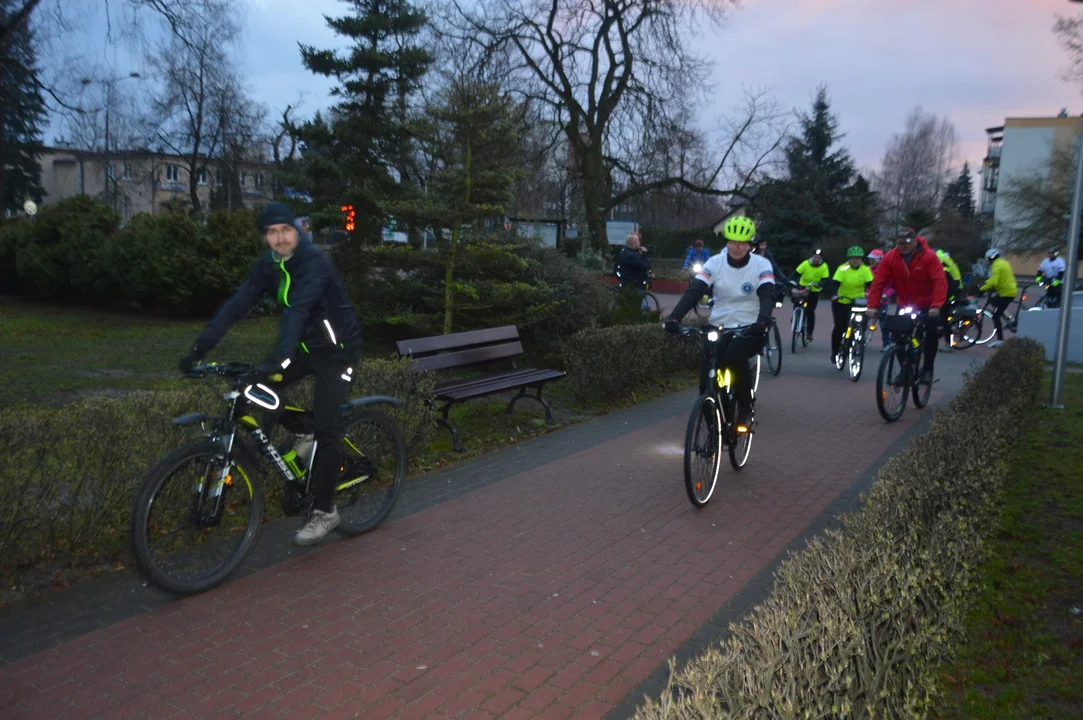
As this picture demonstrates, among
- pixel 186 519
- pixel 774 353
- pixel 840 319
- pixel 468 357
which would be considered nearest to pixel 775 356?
pixel 774 353

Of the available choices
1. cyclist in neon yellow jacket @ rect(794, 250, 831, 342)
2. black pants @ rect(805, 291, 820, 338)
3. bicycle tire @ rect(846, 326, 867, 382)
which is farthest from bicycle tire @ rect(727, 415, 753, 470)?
black pants @ rect(805, 291, 820, 338)

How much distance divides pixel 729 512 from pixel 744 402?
1.08 m

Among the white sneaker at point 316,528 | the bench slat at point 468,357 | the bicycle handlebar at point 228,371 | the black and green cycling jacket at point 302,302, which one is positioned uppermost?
the black and green cycling jacket at point 302,302

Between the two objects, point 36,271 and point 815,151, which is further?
point 815,151

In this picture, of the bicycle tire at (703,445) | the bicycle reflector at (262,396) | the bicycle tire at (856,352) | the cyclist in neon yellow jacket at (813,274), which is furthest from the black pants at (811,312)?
the bicycle reflector at (262,396)

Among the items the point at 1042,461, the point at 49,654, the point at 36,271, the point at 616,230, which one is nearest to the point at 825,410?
the point at 1042,461

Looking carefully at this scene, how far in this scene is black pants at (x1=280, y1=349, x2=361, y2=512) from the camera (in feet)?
17.3

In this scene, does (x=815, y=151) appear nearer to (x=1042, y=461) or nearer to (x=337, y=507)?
(x=1042, y=461)

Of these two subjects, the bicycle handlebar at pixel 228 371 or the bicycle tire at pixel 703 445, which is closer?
the bicycle handlebar at pixel 228 371

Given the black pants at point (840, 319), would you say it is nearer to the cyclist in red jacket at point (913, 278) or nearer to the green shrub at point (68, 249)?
the cyclist in red jacket at point (913, 278)

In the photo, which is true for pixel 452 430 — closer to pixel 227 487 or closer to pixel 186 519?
pixel 227 487

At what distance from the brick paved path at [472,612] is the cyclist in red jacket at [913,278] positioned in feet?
8.98

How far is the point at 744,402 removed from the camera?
7.20 metres

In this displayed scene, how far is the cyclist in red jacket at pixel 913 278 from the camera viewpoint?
941 cm
